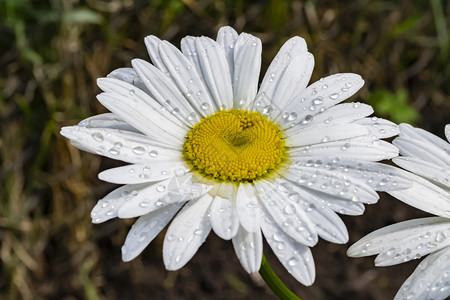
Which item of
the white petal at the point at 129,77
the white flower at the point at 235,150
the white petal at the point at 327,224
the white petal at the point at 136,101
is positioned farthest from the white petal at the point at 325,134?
the white petal at the point at 129,77

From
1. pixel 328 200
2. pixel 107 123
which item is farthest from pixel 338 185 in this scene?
pixel 107 123

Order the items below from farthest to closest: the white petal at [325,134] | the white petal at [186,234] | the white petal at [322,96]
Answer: the white petal at [322,96]
the white petal at [325,134]
the white petal at [186,234]

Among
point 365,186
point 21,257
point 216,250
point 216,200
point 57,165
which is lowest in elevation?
point 21,257

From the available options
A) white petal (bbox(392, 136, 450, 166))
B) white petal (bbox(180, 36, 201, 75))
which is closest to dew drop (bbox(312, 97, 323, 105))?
white petal (bbox(392, 136, 450, 166))

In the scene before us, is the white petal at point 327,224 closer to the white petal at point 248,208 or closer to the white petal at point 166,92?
the white petal at point 248,208

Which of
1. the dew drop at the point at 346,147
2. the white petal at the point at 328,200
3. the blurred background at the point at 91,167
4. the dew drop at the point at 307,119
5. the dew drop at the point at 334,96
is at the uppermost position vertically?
the dew drop at the point at 334,96

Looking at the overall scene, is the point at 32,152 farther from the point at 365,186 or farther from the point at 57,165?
the point at 365,186

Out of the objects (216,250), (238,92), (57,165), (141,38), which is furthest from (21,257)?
(238,92)
